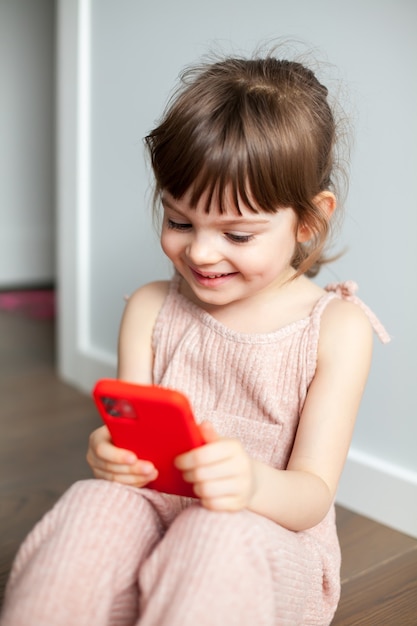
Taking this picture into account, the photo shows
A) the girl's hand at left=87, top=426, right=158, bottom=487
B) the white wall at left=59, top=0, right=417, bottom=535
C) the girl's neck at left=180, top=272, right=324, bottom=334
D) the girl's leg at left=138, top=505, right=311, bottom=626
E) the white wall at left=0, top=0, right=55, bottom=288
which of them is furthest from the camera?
the white wall at left=0, top=0, right=55, bottom=288

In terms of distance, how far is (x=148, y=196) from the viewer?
157cm

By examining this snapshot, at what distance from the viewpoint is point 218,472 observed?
0.73 m

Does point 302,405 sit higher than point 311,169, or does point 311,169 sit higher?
point 311,169

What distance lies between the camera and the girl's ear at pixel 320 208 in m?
0.89

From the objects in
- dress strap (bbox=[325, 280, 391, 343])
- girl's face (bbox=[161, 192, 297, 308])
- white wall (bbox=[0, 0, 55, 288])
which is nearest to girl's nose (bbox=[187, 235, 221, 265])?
girl's face (bbox=[161, 192, 297, 308])

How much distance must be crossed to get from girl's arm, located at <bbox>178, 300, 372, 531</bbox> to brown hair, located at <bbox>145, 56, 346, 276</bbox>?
13 centimetres

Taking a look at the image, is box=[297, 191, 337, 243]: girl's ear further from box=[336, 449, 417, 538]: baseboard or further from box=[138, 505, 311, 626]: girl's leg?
box=[336, 449, 417, 538]: baseboard

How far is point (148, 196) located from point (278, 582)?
0.96 m

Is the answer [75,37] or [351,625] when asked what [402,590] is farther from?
[75,37]

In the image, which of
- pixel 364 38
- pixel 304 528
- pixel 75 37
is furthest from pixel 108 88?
pixel 304 528

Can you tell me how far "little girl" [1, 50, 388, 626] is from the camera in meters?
0.72

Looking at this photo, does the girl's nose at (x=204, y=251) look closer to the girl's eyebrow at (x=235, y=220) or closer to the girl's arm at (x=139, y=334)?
the girl's eyebrow at (x=235, y=220)

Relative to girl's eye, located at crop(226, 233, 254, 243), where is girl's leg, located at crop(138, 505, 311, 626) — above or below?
below

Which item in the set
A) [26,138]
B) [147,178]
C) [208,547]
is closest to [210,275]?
[208,547]
